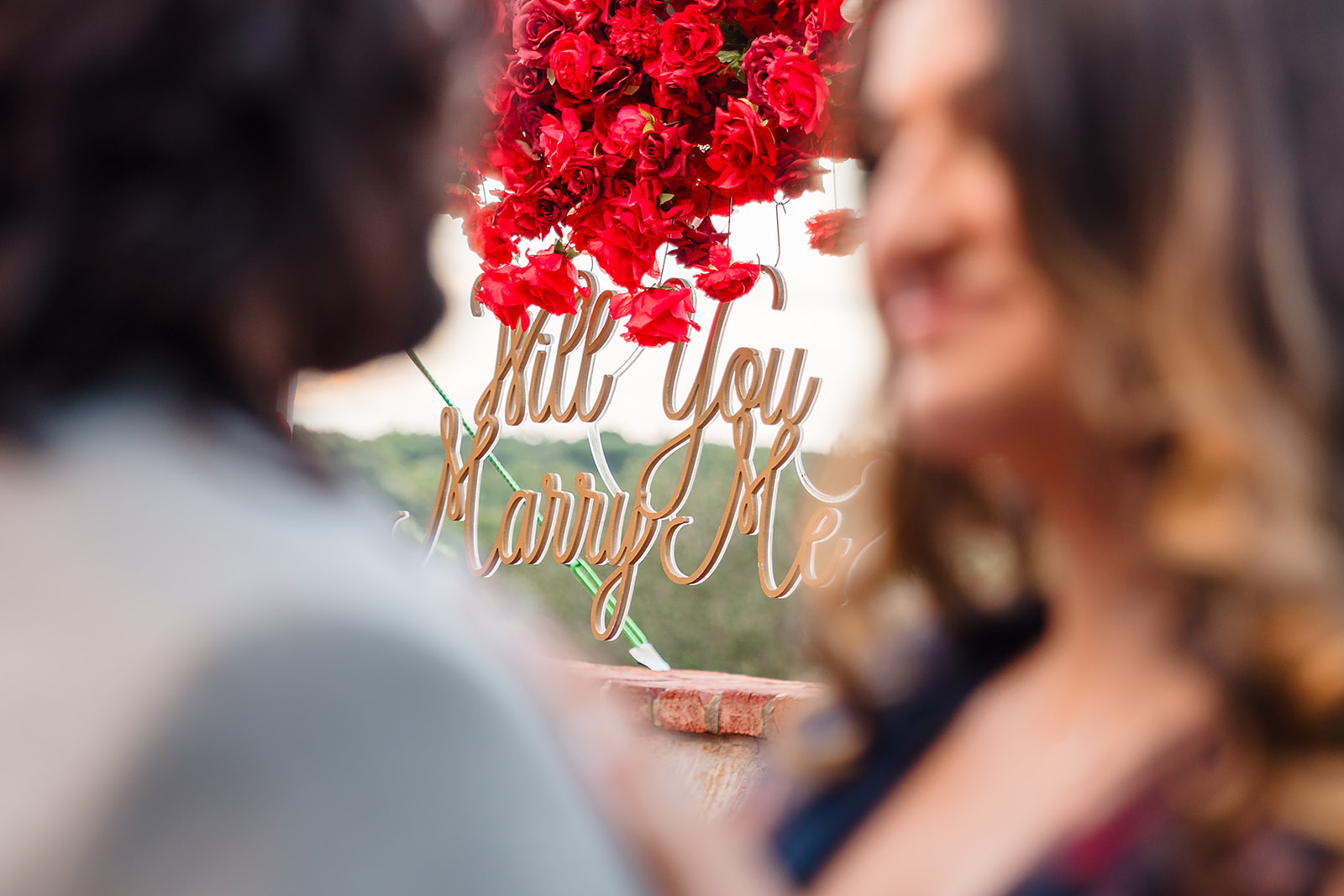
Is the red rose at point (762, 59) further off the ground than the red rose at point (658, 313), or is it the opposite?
the red rose at point (762, 59)

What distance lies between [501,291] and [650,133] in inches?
15.7

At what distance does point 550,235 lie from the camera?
1605 millimetres

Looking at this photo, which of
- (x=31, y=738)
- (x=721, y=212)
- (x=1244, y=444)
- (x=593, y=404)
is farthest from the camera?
(x=593, y=404)

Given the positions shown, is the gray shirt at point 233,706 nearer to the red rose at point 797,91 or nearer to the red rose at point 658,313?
the red rose at point 797,91

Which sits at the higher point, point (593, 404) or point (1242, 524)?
point (1242, 524)

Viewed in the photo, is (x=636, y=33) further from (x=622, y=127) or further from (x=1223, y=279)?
(x=1223, y=279)

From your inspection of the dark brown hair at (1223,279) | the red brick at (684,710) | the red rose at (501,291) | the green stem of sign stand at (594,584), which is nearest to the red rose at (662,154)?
the red rose at (501,291)

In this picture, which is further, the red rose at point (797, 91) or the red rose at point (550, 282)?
the red rose at point (550, 282)

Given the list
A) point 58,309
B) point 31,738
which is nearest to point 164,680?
point 31,738

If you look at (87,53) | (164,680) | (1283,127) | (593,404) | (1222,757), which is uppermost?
(87,53)

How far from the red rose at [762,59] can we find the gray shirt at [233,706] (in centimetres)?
113

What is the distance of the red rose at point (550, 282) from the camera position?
1.63 m

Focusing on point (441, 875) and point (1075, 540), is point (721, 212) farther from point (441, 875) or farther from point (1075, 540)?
point (441, 875)

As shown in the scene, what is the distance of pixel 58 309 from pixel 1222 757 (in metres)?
0.60
